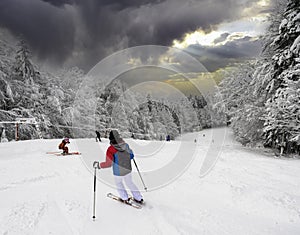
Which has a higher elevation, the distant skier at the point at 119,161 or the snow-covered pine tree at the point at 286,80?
the snow-covered pine tree at the point at 286,80

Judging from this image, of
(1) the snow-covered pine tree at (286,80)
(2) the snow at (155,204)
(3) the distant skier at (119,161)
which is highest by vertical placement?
(1) the snow-covered pine tree at (286,80)

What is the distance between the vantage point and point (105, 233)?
12.5 ft

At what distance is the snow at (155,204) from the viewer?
3989 millimetres

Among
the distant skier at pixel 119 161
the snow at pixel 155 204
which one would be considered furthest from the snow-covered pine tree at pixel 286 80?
the distant skier at pixel 119 161

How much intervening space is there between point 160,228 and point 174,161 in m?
6.18

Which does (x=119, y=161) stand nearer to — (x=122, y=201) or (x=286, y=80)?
(x=122, y=201)

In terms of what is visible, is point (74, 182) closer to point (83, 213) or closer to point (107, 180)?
point (107, 180)

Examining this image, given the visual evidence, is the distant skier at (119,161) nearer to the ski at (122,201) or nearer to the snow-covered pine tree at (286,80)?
the ski at (122,201)

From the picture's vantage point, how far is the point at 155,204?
16.9 feet

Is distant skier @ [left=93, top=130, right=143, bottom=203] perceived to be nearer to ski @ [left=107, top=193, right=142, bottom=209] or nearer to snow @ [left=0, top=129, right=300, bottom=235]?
ski @ [left=107, top=193, right=142, bottom=209]

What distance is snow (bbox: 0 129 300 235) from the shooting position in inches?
157

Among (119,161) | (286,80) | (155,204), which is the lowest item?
(155,204)

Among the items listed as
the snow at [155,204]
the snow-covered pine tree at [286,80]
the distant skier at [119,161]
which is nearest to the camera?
the snow at [155,204]

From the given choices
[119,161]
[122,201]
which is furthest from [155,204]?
[119,161]
